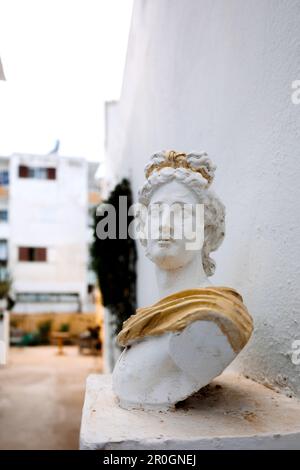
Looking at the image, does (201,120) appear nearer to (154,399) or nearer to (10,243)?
(154,399)

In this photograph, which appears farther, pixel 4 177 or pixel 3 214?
pixel 4 177

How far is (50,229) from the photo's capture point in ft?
46.7

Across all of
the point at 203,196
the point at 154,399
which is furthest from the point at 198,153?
the point at 154,399

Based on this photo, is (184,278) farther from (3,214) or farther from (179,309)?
(3,214)

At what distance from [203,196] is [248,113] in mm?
529

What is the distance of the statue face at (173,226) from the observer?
1286 millimetres

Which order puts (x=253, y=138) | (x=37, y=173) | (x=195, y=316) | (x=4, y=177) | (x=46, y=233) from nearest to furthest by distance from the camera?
(x=195, y=316)
(x=253, y=138)
(x=46, y=233)
(x=37, y=173)
(x=4, y=177)

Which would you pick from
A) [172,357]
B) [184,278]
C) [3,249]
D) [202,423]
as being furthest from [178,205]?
[3,249]

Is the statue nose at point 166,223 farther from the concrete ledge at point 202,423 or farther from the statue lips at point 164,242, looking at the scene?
the concrete ledge at point 202,423

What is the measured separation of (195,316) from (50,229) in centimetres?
1365

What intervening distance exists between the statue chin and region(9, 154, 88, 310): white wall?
43.4 ft

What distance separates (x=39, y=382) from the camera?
275 inches

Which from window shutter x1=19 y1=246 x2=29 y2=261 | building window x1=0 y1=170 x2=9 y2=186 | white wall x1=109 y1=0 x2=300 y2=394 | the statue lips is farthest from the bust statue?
building window x1=0 y1=170 x2=9 y2=186

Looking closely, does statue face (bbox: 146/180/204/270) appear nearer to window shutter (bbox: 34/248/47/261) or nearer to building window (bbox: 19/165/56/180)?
window shutter (bbox: 34/248/47/261)
